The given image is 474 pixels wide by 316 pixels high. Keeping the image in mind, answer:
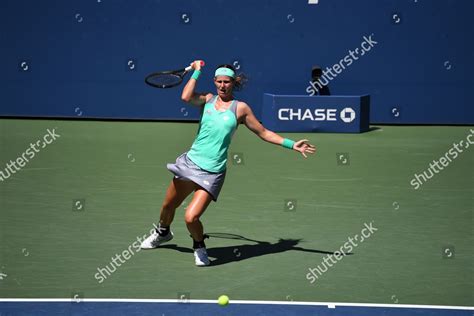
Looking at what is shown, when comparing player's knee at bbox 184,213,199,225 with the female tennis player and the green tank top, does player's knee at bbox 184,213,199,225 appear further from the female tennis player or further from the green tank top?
the green tank top

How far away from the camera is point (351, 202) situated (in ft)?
40.9

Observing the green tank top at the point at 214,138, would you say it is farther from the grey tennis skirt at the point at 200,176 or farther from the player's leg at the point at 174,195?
→ the player's leg at the point at 174,195

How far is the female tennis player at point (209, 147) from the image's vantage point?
8.95 meters

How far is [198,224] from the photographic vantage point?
8938 mm

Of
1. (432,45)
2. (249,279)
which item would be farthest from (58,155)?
(432,45)

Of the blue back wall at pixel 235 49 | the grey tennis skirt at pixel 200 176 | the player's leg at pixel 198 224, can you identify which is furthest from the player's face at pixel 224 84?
the blue back wall at pixel 235 49

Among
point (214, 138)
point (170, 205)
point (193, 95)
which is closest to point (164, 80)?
point (193, 95)

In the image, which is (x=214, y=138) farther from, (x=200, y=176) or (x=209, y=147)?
(x=200, y=176)

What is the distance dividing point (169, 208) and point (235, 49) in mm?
13832

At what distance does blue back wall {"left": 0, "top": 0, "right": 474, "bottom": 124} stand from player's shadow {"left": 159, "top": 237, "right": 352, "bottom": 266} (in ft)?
43.8

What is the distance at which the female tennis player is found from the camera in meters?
8.95

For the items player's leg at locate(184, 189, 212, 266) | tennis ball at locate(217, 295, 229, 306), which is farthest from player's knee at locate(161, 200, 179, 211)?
tennis ball at locate(217, 295, 229, 306)

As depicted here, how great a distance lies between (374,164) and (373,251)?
6.59 metres

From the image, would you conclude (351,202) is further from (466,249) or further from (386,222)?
(466,249)
